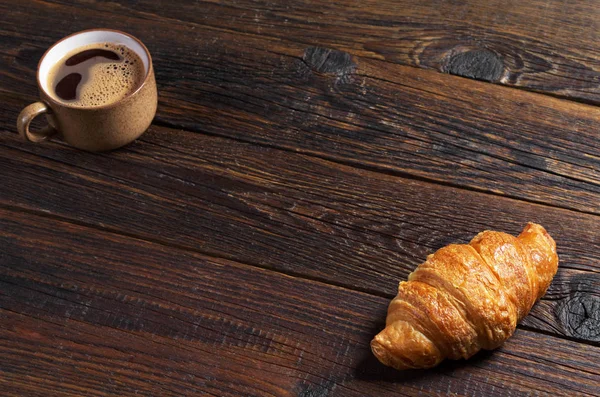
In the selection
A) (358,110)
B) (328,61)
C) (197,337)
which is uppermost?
(328,61)

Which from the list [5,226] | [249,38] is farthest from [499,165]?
[5,226]

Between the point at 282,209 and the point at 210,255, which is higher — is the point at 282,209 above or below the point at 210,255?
above

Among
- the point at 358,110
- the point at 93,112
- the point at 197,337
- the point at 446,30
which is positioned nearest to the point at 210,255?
the point at 197,337

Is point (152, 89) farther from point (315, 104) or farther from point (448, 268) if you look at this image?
point (448, 268)

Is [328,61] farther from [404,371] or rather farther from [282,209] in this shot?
[404,371]

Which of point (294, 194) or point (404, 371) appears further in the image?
point (294, 194)

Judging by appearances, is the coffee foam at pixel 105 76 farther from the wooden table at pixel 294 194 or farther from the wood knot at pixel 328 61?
the wood knot at pixel 328 61
